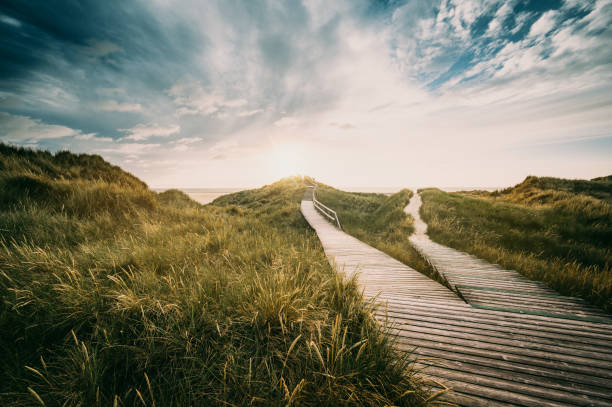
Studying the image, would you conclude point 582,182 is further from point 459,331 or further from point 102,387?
point 102,387

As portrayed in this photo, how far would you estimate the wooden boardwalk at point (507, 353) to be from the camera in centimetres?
157

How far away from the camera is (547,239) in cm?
779

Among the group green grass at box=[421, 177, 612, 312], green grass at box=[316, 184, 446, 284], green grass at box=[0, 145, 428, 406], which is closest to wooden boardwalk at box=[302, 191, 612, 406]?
green grass at box=[0, 145, 428, 406]

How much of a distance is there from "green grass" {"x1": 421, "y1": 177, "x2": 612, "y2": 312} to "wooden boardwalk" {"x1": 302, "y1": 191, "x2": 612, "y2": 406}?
215 cm

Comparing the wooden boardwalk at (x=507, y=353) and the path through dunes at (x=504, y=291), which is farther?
the path through dunes at (x=504, y=291)

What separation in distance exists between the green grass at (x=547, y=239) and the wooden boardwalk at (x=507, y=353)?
2.15 m

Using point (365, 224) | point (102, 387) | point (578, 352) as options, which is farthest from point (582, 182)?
point (102, 387)

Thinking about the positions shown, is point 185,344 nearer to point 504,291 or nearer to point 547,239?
point 504,291

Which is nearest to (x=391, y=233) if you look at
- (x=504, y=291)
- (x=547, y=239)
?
(x=547, y=239)

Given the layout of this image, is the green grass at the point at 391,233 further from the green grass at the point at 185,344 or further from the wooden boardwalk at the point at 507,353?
the green grass at the point at 185,344

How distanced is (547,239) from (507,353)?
960 cm

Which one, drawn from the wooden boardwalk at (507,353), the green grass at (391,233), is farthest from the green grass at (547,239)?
the wooden boardwalk at (507,353)

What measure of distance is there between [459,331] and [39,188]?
1152 centimetres

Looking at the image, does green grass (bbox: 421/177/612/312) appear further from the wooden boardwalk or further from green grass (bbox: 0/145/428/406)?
green grass (bbox: 0/145/428/406)
